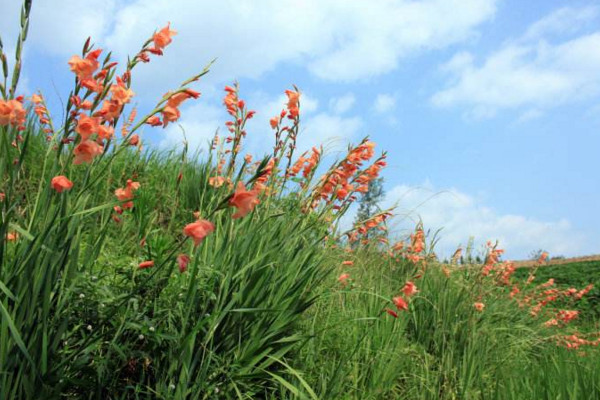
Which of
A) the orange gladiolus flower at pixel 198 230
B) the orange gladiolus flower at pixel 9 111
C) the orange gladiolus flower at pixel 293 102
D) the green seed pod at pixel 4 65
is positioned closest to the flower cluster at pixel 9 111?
the orange gladiolus flower at pixel 9 111

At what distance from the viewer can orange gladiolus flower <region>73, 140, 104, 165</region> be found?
219cm

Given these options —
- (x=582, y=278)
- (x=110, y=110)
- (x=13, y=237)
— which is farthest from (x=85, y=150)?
(x=582, y=278)

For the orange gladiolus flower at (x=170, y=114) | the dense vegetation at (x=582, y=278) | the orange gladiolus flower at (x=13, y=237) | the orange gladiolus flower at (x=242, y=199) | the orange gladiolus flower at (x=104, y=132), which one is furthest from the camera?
the dense vegetation at (x=582, y=278)

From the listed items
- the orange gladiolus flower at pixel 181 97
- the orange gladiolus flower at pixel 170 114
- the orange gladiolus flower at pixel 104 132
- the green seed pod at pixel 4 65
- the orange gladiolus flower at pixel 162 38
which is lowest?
the orange gladiolus flower at pixel 104 132

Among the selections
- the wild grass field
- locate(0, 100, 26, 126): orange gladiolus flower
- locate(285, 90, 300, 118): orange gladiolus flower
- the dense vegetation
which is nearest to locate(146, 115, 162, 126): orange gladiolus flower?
the wild grass field

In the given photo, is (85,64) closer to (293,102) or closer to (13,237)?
(13,237)

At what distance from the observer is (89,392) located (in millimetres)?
2545

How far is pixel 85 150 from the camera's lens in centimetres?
220

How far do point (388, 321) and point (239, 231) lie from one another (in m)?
1.33

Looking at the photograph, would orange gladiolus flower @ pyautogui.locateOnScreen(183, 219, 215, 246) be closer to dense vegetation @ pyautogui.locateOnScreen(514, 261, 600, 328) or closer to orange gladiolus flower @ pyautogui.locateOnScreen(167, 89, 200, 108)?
orange gladiolus flower @ pyautogui.locateOnScreen(167, 89, 200, 108)

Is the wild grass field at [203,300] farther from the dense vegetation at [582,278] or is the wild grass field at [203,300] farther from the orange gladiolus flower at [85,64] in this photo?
the dense vegetation at [582,278]

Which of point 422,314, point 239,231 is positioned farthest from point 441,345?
point 239,231

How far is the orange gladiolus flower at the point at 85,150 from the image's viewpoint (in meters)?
2.19

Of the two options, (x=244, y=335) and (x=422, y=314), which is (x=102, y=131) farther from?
(x=422, y=314)
